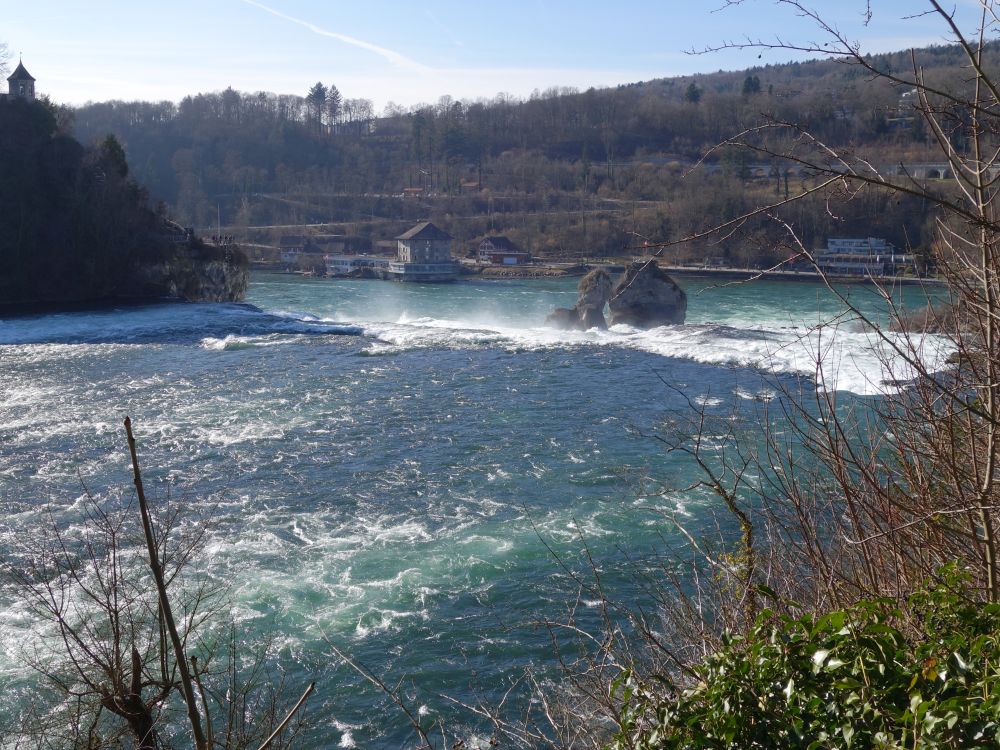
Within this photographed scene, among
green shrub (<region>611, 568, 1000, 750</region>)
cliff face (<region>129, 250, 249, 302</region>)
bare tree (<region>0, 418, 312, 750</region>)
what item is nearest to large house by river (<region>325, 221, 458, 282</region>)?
cliff face (<region>129, 250, 249, 302</region>)

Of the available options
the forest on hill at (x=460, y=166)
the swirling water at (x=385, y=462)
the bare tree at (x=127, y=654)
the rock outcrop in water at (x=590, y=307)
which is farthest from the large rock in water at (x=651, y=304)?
the forest on hill at (x=460, y=166)

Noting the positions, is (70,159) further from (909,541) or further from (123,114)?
(123,114)

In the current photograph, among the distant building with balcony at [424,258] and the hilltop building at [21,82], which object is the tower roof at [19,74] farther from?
the distant building with balcony at [424,258]

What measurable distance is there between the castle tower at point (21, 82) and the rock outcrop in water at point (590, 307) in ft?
109

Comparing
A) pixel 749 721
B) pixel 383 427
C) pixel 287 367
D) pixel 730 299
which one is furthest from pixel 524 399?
pixel 730 299

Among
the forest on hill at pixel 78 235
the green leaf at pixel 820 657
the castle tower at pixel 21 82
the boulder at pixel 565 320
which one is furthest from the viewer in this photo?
the castle tower at pixel 21 82

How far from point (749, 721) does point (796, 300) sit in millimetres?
45310

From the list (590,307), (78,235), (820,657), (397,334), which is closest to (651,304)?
(590,307)

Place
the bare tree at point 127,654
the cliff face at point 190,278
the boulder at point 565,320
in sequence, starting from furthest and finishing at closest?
the cliff face at point 190,278 → the boulder at point 565,320 → the bare tree at point 127,654

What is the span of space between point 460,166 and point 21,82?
2357 inches

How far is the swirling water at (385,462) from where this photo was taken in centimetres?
962

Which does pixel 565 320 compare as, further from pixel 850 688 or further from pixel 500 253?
pixel 500 253

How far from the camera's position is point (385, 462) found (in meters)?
16.1

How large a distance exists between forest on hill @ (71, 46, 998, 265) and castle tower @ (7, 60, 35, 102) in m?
25.5
